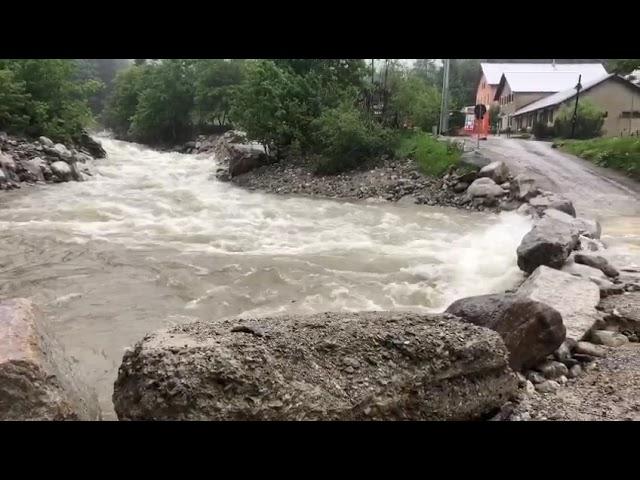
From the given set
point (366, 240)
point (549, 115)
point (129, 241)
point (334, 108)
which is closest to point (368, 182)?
point (334, 108)

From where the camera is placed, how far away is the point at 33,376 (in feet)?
8.25

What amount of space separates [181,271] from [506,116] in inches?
1466

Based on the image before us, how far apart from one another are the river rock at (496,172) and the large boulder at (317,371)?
1151 cm

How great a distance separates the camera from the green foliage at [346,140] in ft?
56.0

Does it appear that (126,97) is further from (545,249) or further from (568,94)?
(545,249)

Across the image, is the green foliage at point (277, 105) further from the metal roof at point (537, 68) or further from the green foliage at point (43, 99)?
the metal roof at point (537, 68)

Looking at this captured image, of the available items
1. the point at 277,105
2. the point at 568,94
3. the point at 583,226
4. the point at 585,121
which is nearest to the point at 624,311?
the point at 583,226

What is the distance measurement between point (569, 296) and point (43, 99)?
65.5ft

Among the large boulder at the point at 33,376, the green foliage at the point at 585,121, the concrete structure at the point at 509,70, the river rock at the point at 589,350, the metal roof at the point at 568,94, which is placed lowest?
the river rock at the point at 589,350

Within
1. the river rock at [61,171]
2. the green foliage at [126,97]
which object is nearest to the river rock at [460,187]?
the river rock at [61,171]

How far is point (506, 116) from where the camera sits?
131 ft

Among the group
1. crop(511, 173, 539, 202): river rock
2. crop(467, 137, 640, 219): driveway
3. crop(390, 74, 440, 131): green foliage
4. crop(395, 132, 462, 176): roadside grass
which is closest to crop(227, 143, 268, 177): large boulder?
crop(395, 132, 462, 176): roadside grass
